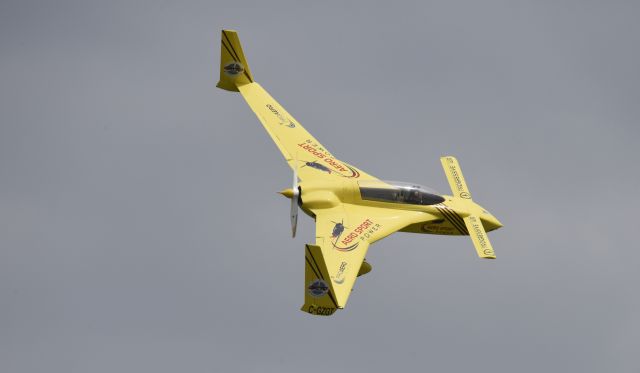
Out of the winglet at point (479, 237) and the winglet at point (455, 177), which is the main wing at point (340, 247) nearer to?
the winglet at point (479, 237)

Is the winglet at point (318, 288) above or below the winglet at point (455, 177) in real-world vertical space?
below

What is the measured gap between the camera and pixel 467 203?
8256cm

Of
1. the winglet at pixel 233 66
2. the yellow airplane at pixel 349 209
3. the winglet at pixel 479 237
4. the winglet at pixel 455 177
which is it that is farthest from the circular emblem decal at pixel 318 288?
the winglet at pixel 233 66

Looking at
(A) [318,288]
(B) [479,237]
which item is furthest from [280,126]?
(A) [318,288]

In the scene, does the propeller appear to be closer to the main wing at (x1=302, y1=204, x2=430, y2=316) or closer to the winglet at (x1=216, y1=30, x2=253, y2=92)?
the main wing at (x1=302, y1=204, x2=430, y2=316)

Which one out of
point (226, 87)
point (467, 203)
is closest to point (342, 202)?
point (467, 203)

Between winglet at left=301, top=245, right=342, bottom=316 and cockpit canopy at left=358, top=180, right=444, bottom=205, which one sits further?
cockpit canopy at left=358, top=180, right=444, bottom=205

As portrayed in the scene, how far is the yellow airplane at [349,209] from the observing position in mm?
75438

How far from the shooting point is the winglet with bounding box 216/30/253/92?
300ft

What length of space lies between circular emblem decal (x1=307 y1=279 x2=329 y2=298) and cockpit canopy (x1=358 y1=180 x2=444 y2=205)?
374 inches

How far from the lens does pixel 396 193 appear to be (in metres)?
81.4

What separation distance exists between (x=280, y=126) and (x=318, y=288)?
16961 millimetres

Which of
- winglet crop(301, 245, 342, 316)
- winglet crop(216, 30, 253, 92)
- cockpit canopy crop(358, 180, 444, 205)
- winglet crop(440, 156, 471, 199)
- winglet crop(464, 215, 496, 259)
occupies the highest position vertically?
winglet crop(216, 30, 253, 92)

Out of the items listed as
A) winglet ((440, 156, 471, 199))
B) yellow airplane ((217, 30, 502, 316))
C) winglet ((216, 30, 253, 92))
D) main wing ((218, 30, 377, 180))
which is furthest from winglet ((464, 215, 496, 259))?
winglet ((216, 30, 253, 92))
